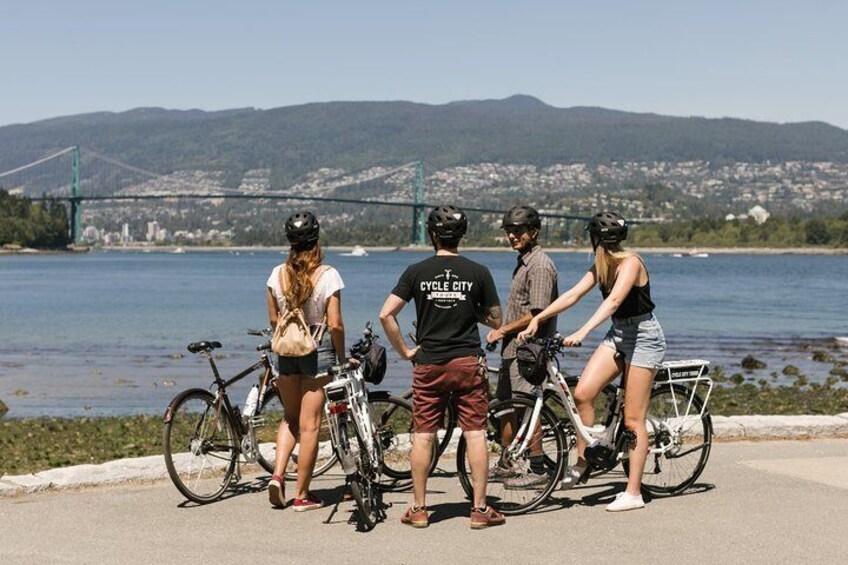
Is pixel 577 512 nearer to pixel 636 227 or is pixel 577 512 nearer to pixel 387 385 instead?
pixel 387 385

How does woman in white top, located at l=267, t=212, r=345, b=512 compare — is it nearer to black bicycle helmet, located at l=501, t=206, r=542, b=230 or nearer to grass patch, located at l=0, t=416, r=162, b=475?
black bicycle helmet, located at l=501, t=206, r=542, b=230

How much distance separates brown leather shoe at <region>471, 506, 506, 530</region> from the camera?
6766 mm

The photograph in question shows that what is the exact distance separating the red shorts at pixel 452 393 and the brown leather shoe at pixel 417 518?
44 centimetres

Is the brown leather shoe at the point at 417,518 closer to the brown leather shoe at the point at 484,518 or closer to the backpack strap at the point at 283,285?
the brown leather shoe at the point at 484,518

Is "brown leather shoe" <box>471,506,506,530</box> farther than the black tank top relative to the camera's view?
No

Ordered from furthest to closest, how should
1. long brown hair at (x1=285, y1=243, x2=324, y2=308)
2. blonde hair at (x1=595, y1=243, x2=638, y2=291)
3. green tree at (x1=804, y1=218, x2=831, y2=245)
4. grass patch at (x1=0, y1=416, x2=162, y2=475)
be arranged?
1. green tree at (x1=804, y1=218, x2=831, y2=245)
2. grass patch at (x1=0, y1=416, x2=162, y2=475)
3. blonde hair at (x1=595, y1=243, x2=638, y2=291)
4. long brown hair at (x1=285, y1=243, x2=324, y2=308)

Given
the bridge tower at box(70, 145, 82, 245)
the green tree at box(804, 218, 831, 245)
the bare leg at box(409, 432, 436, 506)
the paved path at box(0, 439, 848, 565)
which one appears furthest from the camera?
the green tree at box(804, 218, 831, 245)

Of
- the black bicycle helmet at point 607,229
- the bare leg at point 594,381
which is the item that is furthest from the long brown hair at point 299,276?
the bare leg at point 594,381

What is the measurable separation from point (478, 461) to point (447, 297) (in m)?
0.93

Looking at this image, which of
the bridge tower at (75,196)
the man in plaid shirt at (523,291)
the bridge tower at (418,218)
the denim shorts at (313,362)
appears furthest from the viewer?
the bridge tower at (75,196)

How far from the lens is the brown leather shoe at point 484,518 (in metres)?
6.77

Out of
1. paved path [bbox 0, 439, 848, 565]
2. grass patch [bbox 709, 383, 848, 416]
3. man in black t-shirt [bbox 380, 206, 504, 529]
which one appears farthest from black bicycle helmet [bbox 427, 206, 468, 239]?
grass patch [bbox 709, 383, 848, 416]

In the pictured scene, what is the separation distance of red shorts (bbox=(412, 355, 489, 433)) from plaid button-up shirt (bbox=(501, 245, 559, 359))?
2.64 feet

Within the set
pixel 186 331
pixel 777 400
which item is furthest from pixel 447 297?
pixel 186 331
